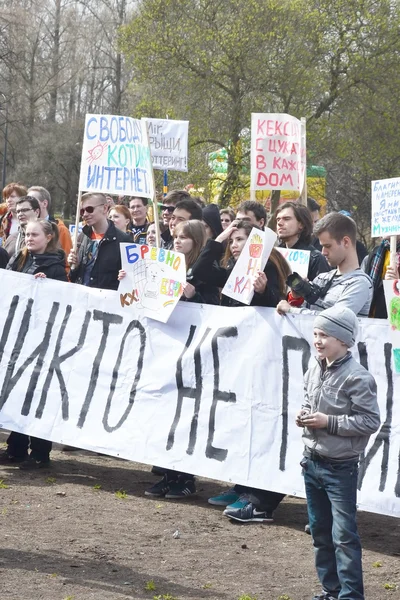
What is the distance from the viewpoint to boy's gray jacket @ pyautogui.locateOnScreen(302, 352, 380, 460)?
4.39 metres

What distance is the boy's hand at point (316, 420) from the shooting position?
441 cm

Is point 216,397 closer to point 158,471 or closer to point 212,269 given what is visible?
point 212,269

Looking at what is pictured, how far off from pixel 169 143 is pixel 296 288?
705 cm

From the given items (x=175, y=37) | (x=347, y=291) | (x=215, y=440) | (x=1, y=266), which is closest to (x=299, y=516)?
(x=215, y=440)

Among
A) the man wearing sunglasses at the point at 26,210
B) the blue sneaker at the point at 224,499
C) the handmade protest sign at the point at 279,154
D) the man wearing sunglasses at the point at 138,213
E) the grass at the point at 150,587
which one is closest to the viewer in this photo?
the grass at the point at 150,587

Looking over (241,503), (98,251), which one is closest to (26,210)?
(98,251)

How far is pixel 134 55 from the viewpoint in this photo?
3506cm

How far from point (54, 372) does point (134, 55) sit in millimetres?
28983

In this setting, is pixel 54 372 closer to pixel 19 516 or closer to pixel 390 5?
pixel 19 516

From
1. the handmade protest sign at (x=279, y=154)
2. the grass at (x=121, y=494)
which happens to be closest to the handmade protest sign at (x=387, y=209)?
the handmade protest sign at (x=279, y=154)

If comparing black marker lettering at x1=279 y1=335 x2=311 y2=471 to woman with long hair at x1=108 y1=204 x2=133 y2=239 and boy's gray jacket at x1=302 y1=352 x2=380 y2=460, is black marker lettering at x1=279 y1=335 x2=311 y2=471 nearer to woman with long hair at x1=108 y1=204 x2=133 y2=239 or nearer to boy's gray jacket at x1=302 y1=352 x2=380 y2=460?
boy's gray jacket at x1=302 y1=352 x2=380 y2=460

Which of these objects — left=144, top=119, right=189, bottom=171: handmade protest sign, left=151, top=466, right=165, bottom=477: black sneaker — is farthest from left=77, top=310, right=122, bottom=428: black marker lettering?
left=144, top=119, right=189, bottom=171: handmade protest sign

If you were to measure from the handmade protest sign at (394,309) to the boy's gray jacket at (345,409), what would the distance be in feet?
4.01

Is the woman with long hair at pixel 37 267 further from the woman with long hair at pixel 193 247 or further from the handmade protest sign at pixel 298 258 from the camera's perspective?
the handmade protest sign at pixel 298 258
